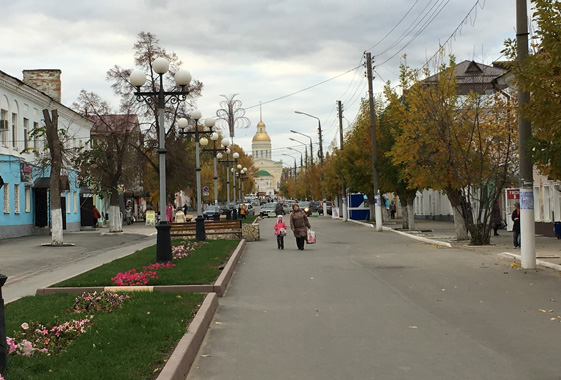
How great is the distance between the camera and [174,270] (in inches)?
594

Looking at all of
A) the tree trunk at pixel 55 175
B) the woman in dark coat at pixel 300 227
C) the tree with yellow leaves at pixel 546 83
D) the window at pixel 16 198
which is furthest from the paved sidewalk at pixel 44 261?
the tree with yellow leaves at pixel 546 83

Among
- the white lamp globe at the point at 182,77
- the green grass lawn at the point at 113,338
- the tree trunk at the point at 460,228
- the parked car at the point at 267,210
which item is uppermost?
the white lamp globe at the point at 182,77

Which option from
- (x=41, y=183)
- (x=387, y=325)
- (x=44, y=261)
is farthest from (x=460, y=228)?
(x=41, y=183)

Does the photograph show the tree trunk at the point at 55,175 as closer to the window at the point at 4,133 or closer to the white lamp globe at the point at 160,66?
the window at the point at 4,133

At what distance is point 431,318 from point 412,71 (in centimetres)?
1975

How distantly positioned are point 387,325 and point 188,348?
3195mm

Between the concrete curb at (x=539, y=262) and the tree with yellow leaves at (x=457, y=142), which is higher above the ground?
the tree with yellow leaves at (x=457, y=142)

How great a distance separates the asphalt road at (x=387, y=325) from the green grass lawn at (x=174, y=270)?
0.71 meters

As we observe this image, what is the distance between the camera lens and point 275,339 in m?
8.51

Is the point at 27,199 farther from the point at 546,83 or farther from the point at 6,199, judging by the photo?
the point at 546,83

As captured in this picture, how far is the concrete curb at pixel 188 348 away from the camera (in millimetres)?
6191

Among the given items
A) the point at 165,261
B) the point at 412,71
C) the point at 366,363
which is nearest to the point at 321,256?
the point at 165,261

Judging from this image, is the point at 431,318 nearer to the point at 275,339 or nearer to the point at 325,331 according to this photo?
the point at 325,331

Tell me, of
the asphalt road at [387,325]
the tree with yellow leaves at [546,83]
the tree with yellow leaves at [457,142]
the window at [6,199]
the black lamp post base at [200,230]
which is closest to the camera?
the asphalt road at [387,325]
